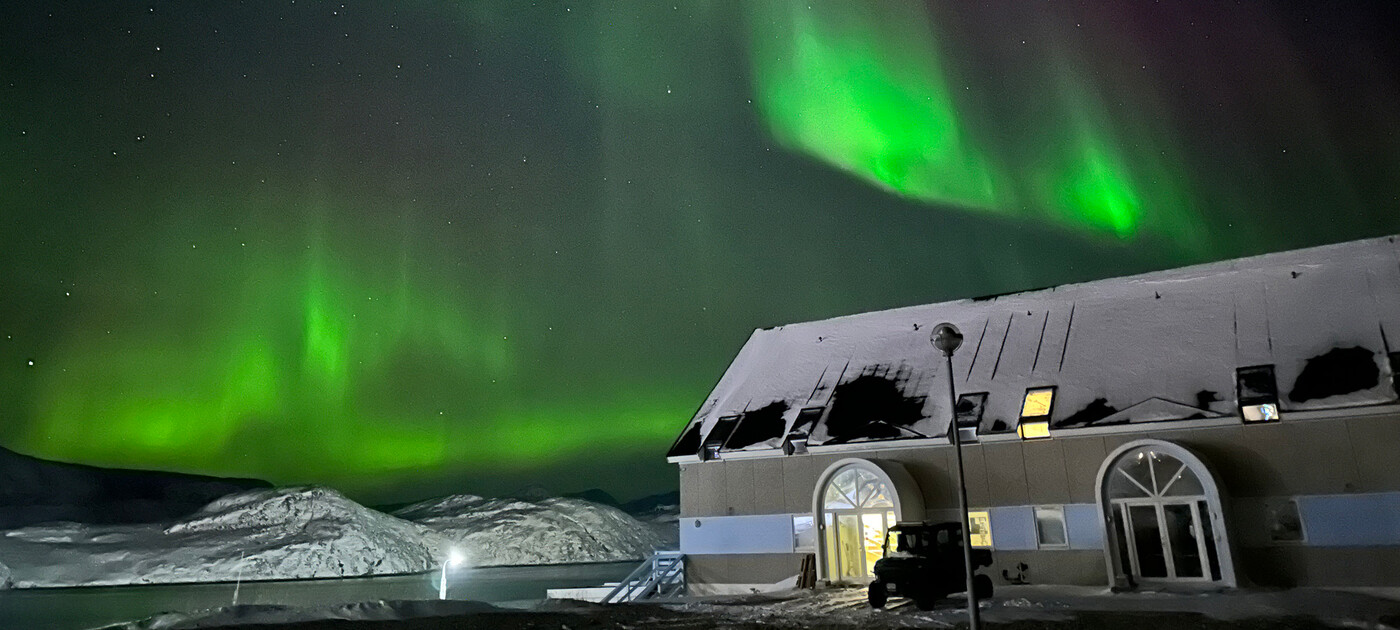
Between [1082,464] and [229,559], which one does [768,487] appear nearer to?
[1082,464]

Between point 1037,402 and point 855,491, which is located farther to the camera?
point 855,491

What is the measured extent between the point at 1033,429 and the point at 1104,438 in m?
1.62

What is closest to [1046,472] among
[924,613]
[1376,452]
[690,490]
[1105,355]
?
[1105,355]

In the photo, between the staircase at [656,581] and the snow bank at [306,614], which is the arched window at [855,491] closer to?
the staircase at [656,581]

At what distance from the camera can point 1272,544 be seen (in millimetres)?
17422

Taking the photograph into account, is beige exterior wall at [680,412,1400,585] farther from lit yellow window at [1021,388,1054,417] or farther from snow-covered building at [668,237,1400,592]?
lit yellow window at [1021,388,1054,417]

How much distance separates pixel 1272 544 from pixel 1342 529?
133cm

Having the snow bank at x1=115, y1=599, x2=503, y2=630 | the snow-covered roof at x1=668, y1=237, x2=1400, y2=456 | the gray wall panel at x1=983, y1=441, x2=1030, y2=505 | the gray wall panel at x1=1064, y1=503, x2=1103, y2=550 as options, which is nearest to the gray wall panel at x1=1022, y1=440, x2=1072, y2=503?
the gray wall panel at x1=983, y1=441, x2=1030, y2=505

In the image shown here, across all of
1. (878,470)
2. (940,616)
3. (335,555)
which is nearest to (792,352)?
(878,470)

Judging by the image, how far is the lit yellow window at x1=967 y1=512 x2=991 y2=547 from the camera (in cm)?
2028

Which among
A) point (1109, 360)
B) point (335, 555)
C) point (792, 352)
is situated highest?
point (792, 352)

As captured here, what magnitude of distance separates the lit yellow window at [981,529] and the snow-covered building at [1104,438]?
2.6 inches

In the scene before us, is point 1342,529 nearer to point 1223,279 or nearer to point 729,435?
point 1223,279

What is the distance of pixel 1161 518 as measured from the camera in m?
18.2
